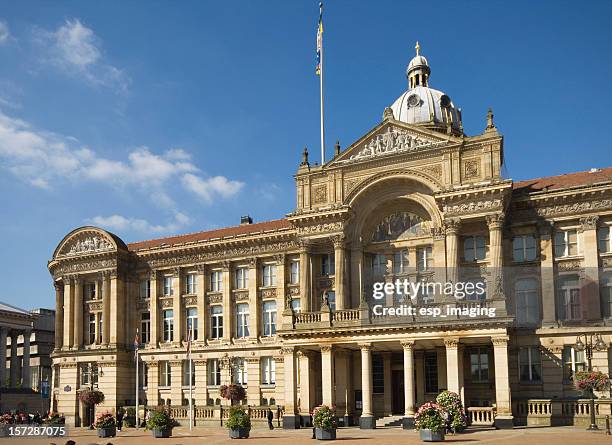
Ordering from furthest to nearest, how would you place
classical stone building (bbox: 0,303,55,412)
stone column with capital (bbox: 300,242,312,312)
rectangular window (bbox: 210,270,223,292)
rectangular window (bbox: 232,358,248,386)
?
classical stone building (bbox: 0,303,55,412) < rectangular window (bbox: 210,270,223,292) < rectangular window (bbox: 232,358,248,386) < stone column with capital (bbox: 300,242,312,312)

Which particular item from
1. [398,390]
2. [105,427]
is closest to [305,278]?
[398,390]

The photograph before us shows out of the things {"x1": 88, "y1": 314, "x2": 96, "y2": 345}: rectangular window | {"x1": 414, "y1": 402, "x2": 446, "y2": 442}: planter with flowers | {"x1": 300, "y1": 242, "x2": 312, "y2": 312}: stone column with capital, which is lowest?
{"x1": 414, "y1": 402, "x2": 446, "y2": 442}: planter with flowers

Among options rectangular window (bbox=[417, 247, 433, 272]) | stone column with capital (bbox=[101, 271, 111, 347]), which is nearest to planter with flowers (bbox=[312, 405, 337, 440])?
rectangular window (bbox=[417, 247, 433, 272])

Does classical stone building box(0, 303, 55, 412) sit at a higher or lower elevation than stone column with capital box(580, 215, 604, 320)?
lower

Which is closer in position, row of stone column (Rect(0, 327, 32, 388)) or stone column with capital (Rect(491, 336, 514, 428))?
stone column with capital (Rect(491, 336, 514, 428))

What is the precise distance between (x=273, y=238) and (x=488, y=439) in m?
27.3

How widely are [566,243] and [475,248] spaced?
18.9 ft

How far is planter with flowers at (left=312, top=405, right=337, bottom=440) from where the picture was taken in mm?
39250

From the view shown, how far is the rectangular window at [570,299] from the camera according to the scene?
47.2m

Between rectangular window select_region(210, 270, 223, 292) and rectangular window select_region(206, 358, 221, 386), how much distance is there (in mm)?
5740

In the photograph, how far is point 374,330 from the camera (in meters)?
47.2

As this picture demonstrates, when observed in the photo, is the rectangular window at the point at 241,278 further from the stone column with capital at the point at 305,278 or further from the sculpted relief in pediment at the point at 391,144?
the sculpted relief in pediment at the point at 391,144

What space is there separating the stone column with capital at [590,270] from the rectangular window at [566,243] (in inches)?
30.2

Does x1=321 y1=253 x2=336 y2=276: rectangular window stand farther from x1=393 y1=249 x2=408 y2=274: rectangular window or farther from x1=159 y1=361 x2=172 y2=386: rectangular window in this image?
x1=159 y1=361 x2=172 y2=386: rectangular window
